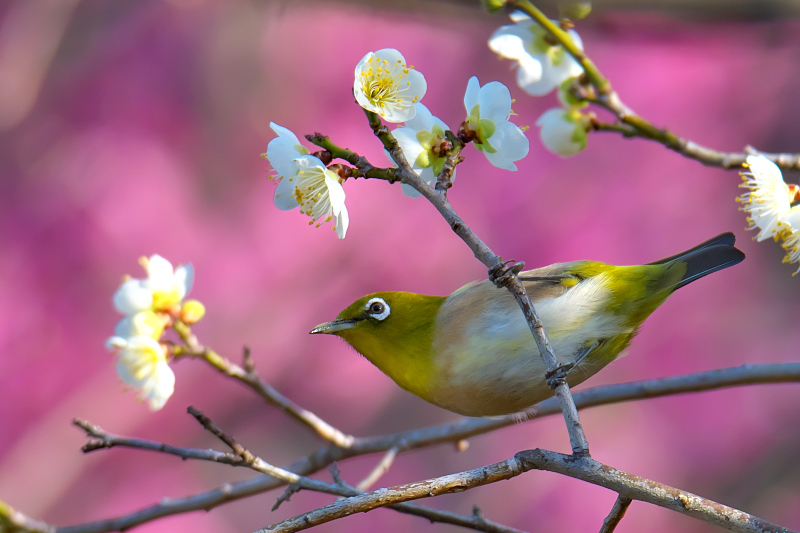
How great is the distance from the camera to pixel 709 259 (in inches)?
23.3

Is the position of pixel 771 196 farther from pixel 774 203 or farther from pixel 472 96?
pixel 472 96

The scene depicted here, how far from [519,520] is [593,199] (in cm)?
86

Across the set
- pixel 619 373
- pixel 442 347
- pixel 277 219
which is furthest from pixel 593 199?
pixel 442 347

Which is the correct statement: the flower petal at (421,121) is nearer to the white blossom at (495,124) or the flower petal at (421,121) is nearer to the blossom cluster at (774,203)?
the white blossom at (495,124)

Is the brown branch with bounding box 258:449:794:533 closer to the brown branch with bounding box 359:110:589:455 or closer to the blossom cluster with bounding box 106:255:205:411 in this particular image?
the brown branch with bounding box 359:110:589:455

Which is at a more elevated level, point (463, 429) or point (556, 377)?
point (463, 429)

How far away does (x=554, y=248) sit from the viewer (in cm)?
159

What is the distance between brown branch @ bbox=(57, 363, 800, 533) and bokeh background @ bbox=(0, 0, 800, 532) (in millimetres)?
788

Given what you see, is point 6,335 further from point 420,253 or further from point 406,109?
point 406,109

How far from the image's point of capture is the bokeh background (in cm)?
149

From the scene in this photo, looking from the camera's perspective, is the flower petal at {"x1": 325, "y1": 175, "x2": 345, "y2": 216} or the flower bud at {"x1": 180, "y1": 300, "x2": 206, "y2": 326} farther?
the flower bud at {"x1": 180, "y1": 300, "x2": 206, "y2": 326}

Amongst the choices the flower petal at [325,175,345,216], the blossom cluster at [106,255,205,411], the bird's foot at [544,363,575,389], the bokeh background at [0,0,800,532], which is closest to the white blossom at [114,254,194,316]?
the blossom cluster at [106,255,205,411]

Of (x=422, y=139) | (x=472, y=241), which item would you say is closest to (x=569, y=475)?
(x=472, y=241)

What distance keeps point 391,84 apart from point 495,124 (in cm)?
9
